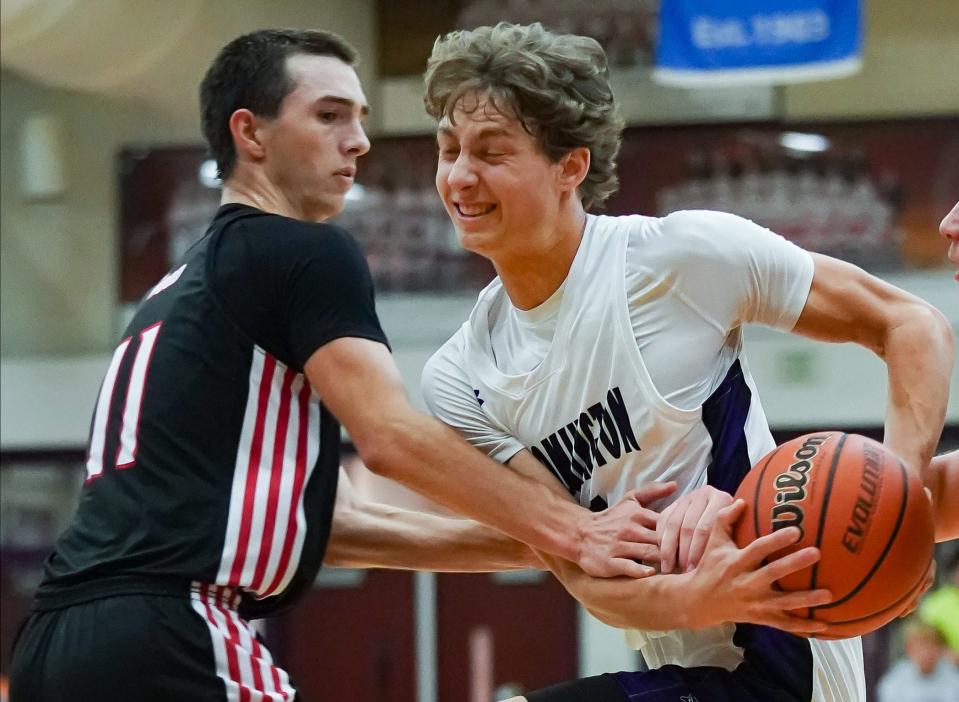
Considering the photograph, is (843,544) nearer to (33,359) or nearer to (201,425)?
(201,425)

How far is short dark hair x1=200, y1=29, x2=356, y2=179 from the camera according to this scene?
12.5ft

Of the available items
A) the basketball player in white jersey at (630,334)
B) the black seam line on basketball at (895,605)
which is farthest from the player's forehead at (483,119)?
the black seam line on basketball at (895,605)

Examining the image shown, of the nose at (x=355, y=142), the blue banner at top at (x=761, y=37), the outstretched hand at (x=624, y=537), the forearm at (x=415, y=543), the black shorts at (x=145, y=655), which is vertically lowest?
the black shorts at (x=145, y=655)

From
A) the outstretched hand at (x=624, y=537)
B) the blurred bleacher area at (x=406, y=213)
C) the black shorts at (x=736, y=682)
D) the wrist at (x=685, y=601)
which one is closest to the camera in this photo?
the wrist at (x=685, y=601)

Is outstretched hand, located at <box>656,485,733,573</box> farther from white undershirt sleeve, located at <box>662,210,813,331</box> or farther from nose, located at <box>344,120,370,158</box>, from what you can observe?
nose, located at <box>344,120,370,158</box>

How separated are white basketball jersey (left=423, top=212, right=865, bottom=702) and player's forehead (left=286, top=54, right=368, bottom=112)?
82 centimetres

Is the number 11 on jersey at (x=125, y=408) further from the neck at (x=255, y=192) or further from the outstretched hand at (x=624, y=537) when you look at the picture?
the outstretched hand at (x=624, y=537)

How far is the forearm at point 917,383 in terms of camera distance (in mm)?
3363

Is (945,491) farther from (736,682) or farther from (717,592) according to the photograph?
(717,592)

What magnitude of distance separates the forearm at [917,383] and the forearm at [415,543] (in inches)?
42.4

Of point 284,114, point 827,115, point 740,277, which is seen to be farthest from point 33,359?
point 740,277

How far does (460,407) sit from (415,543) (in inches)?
23.2

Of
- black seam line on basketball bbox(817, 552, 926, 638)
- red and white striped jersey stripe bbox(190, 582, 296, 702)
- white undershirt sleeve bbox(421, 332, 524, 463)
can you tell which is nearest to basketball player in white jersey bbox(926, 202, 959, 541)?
black seam line on basketball bbox(817, 552, 926, 638)

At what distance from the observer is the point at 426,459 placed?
3.36 metres
